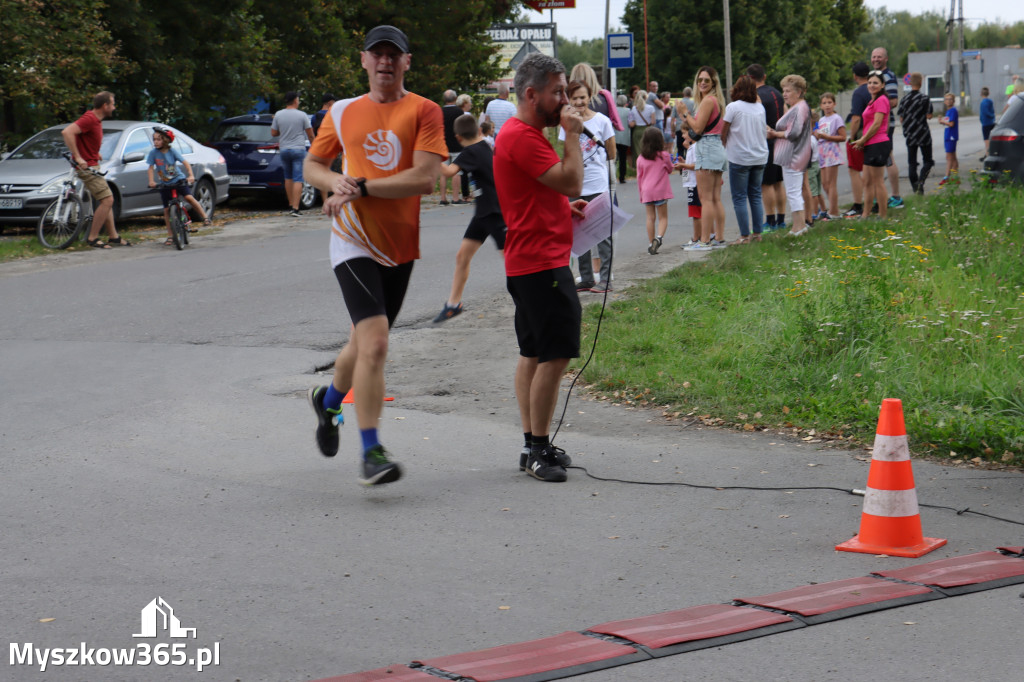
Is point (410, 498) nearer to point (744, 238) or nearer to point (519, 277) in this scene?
point (519, 277)

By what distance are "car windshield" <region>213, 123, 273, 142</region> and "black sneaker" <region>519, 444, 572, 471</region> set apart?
1715 centimetres

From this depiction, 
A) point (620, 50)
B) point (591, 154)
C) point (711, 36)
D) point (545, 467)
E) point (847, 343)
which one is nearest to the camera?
point (545, 467)

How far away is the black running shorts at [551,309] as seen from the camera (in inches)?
219

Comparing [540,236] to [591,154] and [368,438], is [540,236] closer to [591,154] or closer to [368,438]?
[368,438]

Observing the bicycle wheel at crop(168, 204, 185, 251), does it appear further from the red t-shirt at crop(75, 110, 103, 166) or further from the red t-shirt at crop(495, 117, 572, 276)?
the red t-shirt at crop(495, 117, 572, 276)

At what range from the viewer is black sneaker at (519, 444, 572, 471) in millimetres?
5782

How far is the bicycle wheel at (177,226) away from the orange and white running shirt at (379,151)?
1110 centimetres

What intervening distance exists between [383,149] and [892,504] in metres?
2.71

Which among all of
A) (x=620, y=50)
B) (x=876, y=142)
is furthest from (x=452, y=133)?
(x=620, y=50)

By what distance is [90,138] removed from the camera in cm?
1550

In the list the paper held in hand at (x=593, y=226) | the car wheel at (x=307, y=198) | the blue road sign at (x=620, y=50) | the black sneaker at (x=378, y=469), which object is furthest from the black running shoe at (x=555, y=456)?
the blue road sign at (x=620, y=50)

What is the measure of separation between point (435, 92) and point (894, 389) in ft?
88.9

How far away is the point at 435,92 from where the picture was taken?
107 ft

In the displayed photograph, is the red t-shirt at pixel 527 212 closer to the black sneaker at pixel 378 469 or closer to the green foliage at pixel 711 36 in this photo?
the black sneaker at pixel 378 469
